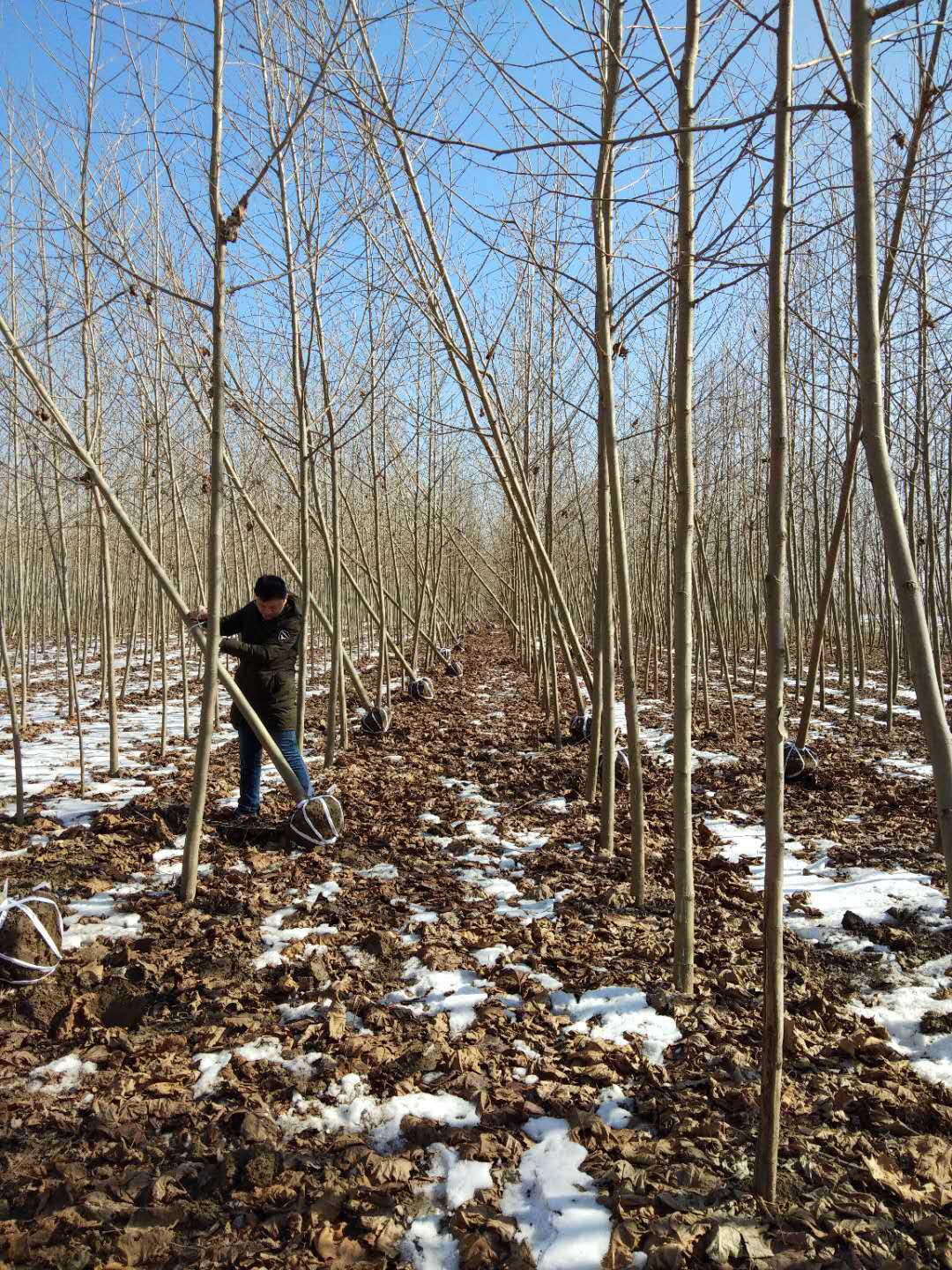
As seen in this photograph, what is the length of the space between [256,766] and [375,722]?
2.80 m

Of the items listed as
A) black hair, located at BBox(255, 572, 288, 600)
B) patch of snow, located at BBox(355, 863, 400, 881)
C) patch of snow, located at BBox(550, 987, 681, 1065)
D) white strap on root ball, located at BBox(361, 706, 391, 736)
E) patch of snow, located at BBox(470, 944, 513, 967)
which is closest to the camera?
patch of snow, located at BBox(550, 987, 681, 1065)

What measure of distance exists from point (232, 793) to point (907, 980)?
386 cm

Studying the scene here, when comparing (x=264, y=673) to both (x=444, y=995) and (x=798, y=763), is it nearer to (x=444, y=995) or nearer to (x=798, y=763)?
(x=444, y=995)

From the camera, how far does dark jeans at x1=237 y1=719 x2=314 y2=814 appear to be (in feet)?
14.0

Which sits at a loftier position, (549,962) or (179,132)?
(179,132)

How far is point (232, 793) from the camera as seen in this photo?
16.3 feet

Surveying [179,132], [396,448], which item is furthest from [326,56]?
[396,448]

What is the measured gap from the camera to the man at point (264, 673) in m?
4.27

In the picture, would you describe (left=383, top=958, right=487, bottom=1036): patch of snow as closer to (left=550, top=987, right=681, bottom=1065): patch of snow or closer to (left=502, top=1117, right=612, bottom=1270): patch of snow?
(left=550, top=987, right=681, bottom=1065): patch of snow

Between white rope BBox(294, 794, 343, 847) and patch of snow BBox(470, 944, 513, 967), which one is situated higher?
white rope BBox(294, 794, 343, 847)

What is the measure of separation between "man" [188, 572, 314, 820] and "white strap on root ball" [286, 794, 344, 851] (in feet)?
0.81

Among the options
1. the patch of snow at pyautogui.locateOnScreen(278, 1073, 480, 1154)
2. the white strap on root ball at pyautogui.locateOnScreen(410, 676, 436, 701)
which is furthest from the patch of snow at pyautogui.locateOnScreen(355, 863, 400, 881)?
the white strap on root ball at pyautogui.locateOnScreen(410, 676, 436, 701)

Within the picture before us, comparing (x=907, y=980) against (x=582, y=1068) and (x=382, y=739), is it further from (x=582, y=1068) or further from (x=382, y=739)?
(x=382, y=739)

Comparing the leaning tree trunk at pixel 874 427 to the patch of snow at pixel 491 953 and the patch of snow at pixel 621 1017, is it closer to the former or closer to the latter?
the patch of snow at pixel 621 1017
